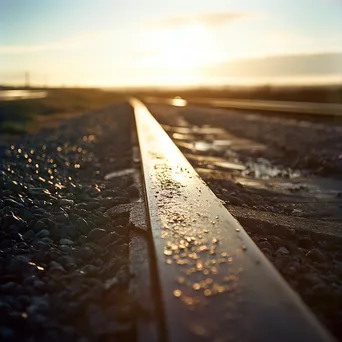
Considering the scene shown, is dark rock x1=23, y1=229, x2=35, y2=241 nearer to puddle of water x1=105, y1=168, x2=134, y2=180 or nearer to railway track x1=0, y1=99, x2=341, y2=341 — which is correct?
railway track x1=0, y1=99, x2=341, y2=341

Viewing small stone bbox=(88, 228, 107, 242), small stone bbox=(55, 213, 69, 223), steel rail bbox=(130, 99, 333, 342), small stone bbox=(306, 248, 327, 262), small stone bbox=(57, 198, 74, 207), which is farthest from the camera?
Answer: small stone bbox=(57, 198, 74, 207)

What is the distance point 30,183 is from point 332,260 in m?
3.35

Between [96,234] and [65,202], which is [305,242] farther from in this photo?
[65,202]

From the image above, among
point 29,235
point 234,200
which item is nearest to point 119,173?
point 234,200

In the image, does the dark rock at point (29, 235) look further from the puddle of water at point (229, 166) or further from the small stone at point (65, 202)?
the puddle of water at point (229, 166)

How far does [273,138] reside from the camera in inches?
442

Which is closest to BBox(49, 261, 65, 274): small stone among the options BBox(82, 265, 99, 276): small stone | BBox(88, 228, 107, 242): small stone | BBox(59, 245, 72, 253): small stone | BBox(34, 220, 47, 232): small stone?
BBox(82, 265, 99, 276): small stone

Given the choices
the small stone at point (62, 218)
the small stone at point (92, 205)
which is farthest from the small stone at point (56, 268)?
the small stone at point (92, 205)

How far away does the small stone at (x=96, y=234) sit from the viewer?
284cm

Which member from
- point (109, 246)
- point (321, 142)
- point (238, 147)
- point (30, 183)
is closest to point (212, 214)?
point (109, 246)

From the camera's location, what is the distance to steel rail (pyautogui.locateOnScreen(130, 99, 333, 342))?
144cm

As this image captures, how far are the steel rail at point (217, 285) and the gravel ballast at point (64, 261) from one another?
233mm

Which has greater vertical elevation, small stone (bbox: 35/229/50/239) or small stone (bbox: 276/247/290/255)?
small stone (bbox: 276/247/290/255)

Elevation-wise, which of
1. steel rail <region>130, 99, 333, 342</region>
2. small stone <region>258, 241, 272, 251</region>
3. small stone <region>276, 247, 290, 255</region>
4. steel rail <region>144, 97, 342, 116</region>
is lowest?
small stone <region>276, 247, 290, 255</region>
